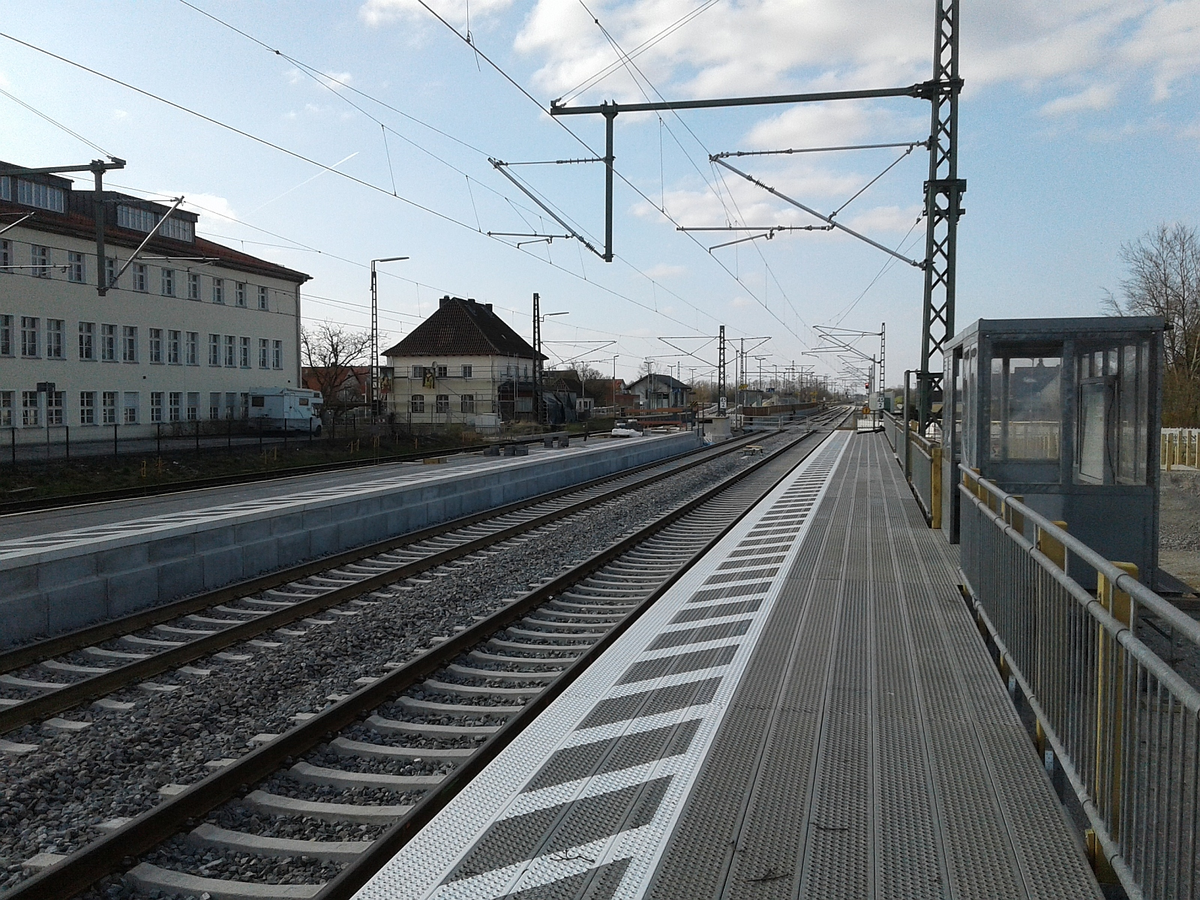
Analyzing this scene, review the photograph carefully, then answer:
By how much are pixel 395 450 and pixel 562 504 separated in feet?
76.1

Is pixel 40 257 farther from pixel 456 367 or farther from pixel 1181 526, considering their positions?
pixel 456 367

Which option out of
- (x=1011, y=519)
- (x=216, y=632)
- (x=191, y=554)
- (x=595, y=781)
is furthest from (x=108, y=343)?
(x=595, y=781)

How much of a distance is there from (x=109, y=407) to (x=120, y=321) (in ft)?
12.5

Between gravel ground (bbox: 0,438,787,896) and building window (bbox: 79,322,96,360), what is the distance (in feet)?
120

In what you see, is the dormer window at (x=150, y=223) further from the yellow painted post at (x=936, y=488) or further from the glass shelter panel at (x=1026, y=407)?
the glass shelter panel at (x=1026, y=407)

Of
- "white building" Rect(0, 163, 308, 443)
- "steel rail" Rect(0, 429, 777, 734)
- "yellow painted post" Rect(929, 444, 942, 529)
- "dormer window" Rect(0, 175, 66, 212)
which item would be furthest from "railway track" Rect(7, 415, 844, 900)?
"dormer window" Rect(0, 175, 66, 212)

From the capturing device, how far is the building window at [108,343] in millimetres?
41000

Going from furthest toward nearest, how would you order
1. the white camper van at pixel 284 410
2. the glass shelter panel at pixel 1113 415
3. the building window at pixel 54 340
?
the white camper van at pixel 284 410, the building window at pixel 54 340, the glass shelter panel at pixel 1113 415

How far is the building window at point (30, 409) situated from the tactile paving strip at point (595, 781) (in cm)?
3774

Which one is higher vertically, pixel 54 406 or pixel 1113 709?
pixel 54 406

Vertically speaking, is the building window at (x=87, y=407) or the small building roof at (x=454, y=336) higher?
the small building roof at (x=454, y=336)

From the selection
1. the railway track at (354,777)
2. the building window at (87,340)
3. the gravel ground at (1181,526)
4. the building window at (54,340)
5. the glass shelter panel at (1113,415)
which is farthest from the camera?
the building window at (87,340)

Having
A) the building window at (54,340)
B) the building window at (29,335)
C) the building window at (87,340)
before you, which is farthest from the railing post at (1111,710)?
the building window at (87,340)

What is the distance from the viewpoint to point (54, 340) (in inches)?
1537
